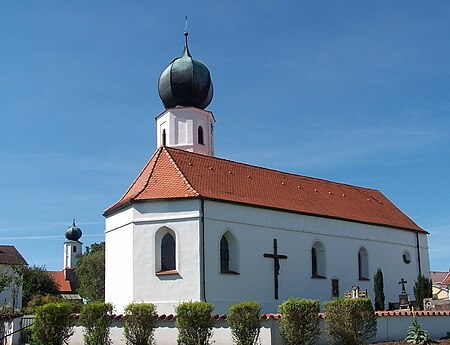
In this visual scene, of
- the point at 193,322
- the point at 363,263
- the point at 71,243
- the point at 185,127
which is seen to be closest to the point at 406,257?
the point at 363,263

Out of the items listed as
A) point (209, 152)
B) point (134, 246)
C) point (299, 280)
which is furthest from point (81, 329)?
A: point (209, 152)

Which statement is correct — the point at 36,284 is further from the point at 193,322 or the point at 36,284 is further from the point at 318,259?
the point at 193,322

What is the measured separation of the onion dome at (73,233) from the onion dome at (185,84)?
71231 mm

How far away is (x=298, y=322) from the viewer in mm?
17891

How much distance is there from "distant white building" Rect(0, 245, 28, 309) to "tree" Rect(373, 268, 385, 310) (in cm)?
3153

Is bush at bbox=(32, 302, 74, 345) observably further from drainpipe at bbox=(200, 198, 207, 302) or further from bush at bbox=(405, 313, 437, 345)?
bush at bbox=(405, 313, 437, 345)

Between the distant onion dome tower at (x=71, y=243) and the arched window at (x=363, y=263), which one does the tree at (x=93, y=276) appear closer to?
the arched window at (x=363, y=263)

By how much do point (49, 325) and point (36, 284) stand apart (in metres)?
46.8

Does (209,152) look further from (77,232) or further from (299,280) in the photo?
(77,232)

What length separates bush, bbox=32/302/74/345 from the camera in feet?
61.4

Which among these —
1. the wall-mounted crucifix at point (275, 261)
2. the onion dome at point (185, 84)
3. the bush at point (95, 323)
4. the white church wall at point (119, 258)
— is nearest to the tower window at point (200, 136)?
the onion dome at point (185, 84)

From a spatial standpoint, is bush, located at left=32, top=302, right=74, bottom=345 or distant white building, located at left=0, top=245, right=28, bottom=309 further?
distant white building, located at left=0, top=245, right=28, bottom=309

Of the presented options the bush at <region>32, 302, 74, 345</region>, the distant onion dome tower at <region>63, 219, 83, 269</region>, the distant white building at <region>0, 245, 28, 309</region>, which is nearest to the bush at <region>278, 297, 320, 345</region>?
the bush at <region>32, 302, 74, 345</region>

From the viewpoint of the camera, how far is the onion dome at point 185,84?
36656 mm
